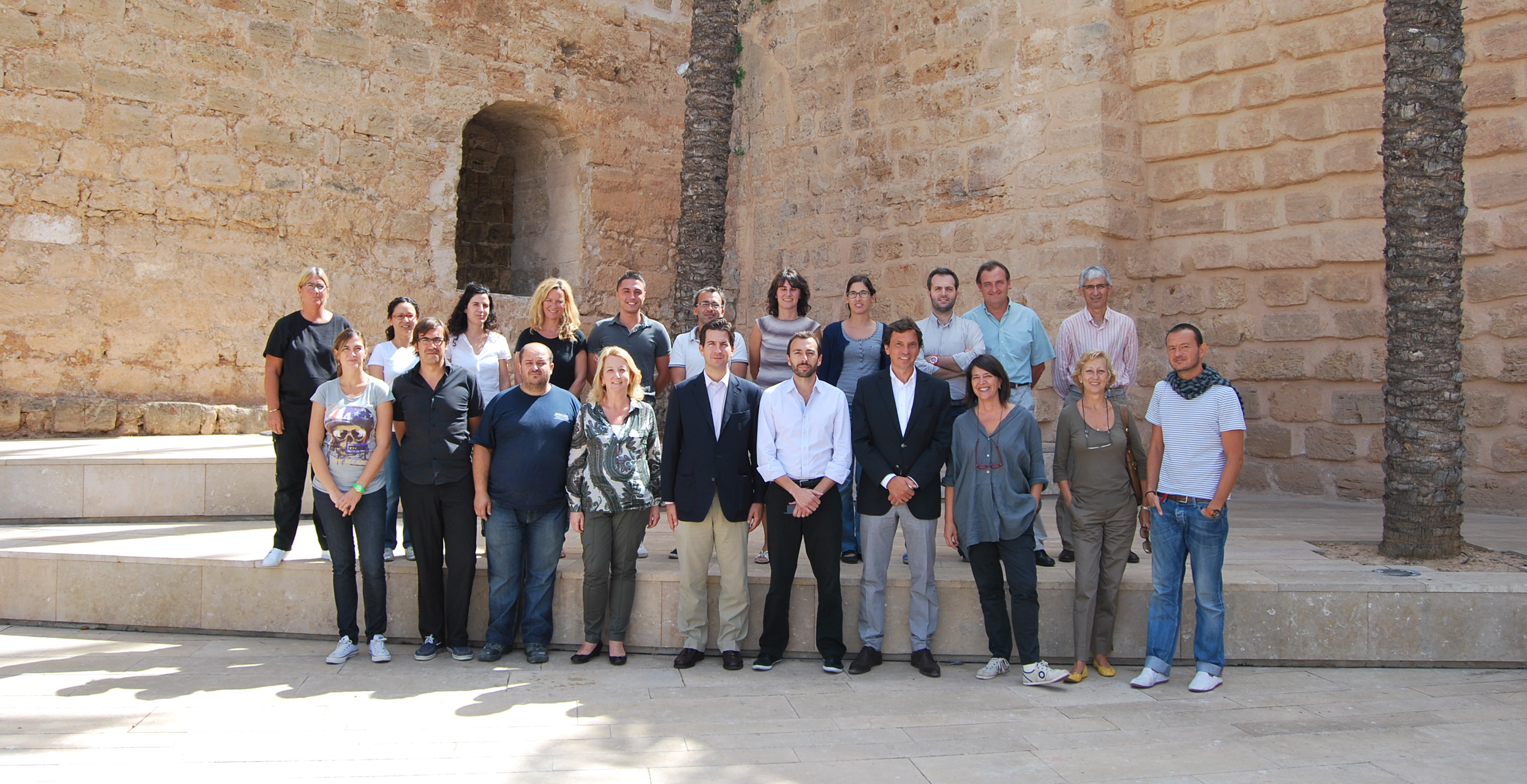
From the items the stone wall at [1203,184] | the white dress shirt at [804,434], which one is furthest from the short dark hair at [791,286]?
the stone wall at [1203,184]

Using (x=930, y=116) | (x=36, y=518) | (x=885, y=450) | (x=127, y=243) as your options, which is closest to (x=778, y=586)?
(x=885, y=450)

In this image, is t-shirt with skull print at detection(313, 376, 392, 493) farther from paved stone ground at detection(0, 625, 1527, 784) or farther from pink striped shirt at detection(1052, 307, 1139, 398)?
pink striped shirt at detection(1052, 307, 1139, 398)

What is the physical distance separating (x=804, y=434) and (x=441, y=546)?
1789mm

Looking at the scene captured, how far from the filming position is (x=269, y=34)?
841 centimetres

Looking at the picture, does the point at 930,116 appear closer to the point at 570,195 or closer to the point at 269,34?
the point at 570,195

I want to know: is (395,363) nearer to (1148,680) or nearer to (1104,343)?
(1104,343)

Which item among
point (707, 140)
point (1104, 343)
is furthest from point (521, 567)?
point (707, 140)

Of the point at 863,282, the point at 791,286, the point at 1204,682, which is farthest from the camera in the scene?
the point at 791,286

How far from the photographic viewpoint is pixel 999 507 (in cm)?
458

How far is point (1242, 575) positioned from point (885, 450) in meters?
1.77

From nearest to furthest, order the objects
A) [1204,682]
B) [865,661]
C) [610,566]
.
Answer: [1204,682] → [865,661] → [610,566]

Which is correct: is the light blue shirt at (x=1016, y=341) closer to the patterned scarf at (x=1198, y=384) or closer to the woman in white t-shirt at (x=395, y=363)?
the patterned scarf at (x=1198, y=384)

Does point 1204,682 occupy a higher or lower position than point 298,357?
lower

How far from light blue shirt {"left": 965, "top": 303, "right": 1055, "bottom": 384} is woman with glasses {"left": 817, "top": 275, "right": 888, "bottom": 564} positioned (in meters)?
0.55
